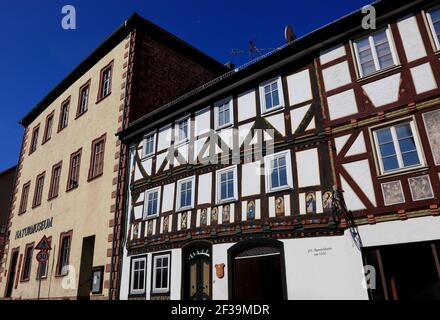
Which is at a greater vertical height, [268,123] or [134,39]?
[134,39]

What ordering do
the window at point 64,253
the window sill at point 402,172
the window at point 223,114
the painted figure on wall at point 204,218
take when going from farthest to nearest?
the window at point 64,253 → the window at point 223,114 → the painted figure on wall at point 204,218 → the window sill at point 402,172

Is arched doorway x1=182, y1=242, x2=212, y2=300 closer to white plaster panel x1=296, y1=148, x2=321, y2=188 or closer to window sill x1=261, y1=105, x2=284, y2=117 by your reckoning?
white plaster panel x1=296, y1=148, x2=321, y2=188

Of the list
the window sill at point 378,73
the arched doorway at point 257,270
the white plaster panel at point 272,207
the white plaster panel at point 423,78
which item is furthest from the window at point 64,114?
the white plaster panel at point 423,78

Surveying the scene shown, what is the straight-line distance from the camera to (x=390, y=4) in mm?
9422

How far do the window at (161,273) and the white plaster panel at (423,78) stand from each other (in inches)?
364

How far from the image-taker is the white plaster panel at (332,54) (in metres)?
10.3

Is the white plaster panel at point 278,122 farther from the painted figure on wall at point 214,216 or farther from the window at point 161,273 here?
the window at point 161,273

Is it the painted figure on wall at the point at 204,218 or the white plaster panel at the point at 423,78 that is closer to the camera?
the white plaster panel at the point at 423,78

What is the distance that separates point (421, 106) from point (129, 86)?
13.0m

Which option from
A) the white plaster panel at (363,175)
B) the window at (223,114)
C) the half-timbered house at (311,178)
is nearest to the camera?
the half-timbered house at (311,178)

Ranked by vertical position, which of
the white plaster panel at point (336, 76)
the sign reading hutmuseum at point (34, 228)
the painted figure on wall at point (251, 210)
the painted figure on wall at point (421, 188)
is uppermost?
the white plaster panel at point (336, 76)

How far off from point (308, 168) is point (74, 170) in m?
14.4

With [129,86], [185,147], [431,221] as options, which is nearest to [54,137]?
[129,86]
